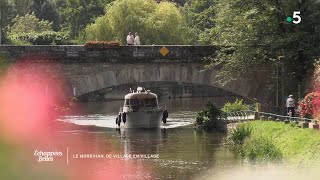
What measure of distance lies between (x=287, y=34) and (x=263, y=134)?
8466 millimetres

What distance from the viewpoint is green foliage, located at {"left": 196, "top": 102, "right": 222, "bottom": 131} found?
51.6m

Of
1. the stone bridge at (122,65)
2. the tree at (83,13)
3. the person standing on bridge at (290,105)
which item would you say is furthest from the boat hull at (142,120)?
the tree at (83,13)

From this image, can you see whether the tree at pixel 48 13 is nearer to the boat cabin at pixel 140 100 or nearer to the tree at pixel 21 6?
the tree at pixel 21 6

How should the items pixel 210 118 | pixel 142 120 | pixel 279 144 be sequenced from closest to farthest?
pixel 279 144
pixel 210 118
pixel 142 120

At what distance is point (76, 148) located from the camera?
139 ft

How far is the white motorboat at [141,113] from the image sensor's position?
189 feet

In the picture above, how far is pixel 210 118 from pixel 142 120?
7.07 meters

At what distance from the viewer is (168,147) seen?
43.0 m

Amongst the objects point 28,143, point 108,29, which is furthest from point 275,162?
point 108,29

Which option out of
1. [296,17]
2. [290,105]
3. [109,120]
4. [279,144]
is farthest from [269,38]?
[109,120]

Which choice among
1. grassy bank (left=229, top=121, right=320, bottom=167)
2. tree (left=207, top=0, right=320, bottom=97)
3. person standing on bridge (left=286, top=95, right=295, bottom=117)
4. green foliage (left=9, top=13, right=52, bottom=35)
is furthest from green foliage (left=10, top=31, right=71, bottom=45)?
grassy bank (left=229, top=121, right=320, bottom=167)

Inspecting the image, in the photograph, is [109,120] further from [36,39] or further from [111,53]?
[111,53]

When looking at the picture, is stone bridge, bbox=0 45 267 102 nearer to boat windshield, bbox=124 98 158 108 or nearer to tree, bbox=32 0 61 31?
boat windshield, bbox=124 98 158 108

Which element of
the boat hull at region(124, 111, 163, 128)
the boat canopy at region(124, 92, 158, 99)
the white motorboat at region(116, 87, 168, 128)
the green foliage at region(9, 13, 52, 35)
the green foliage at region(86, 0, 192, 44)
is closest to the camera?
the boat hull at region(124, 111, 163, 128)
